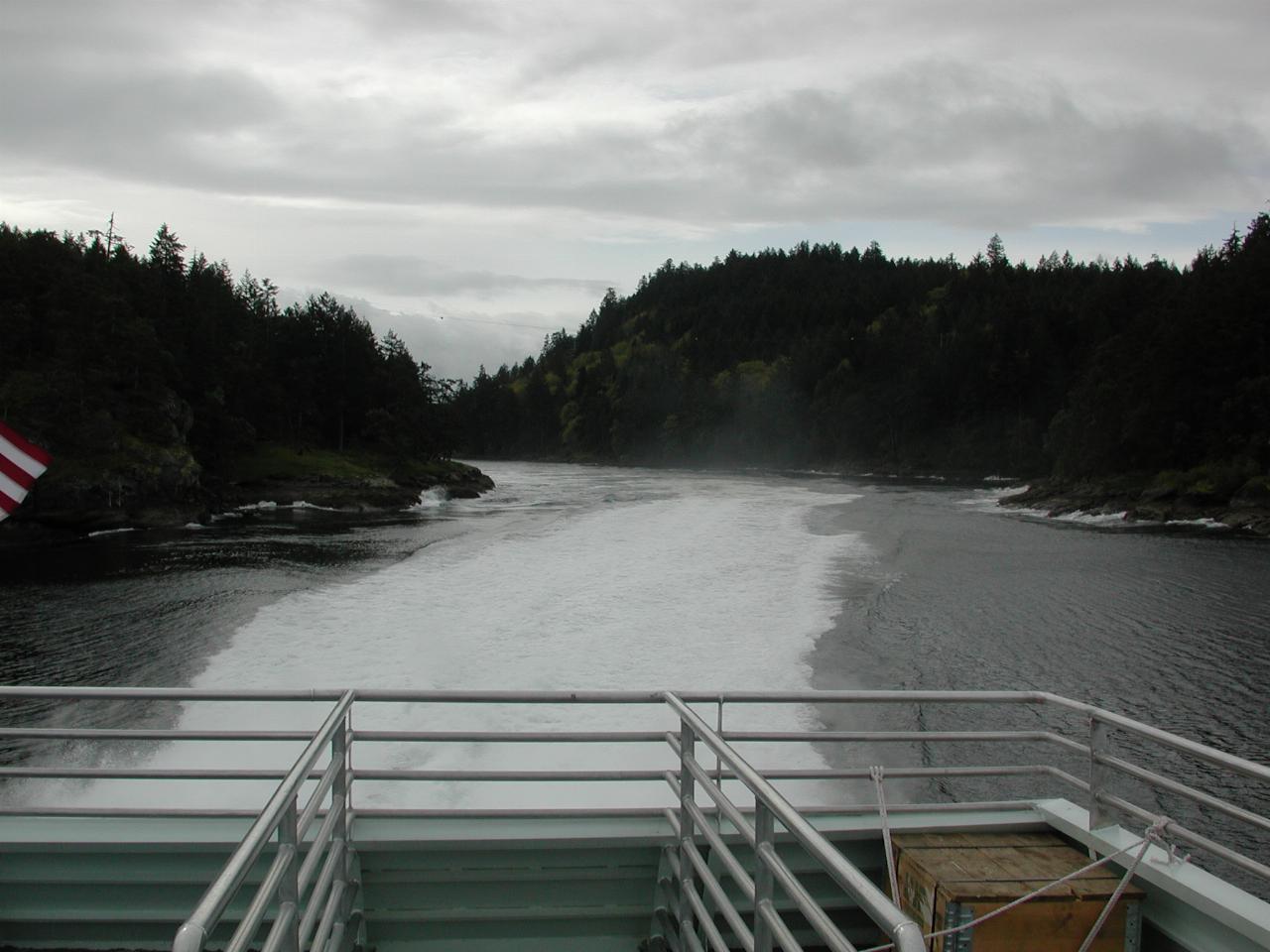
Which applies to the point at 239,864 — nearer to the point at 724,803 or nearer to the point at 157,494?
the point at 724,803

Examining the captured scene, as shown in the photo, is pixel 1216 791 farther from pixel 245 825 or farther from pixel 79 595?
pixel 79 595

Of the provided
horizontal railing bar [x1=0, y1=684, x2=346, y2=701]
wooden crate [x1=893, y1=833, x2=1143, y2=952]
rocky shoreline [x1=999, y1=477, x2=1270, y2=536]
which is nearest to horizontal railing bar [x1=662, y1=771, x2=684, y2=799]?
wooden crate [x1=893, y1=833, x2=1143, y2=952]

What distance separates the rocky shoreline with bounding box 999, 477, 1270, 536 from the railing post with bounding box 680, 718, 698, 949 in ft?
139

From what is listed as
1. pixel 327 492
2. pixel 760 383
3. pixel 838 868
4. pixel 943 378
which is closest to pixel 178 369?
pixel 327 492

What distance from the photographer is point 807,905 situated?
2.71m

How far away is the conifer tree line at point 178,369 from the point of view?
4250 cm

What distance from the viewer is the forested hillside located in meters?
41.1

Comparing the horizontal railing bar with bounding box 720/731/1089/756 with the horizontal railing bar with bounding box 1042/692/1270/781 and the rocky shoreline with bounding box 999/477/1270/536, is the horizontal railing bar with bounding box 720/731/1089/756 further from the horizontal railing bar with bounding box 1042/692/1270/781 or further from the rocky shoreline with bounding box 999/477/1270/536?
the rocky shoreline with bounding box 999/477/1270/536

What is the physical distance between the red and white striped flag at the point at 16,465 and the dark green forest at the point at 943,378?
169 feet

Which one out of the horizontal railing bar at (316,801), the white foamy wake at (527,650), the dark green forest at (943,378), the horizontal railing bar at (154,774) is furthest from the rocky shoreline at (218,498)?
the dark green forest at (943,378)

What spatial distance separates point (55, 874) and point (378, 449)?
7229 cm

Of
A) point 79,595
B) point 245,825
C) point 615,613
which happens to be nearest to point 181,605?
point 79,595

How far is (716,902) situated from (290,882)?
1.73 m

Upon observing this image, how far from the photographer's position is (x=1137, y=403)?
2216 inches
